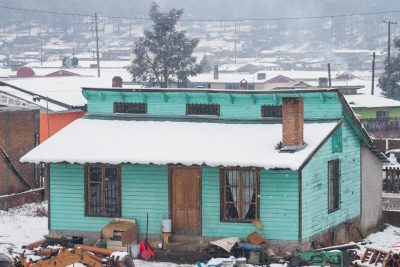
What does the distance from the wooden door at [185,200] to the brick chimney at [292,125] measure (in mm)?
2665

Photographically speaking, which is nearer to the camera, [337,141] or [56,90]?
[337,141]

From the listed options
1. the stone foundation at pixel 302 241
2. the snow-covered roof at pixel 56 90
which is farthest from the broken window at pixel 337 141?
the snow-covered roof at pixel 56 90

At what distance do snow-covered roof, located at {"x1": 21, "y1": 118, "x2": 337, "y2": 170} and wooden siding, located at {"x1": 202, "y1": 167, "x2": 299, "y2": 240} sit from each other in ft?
2.38

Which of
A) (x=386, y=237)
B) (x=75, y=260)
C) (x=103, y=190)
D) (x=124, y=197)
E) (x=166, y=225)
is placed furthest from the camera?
(x=386, y=237)

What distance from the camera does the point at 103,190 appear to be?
2809cm

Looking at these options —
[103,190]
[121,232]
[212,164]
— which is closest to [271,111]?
[212,164]

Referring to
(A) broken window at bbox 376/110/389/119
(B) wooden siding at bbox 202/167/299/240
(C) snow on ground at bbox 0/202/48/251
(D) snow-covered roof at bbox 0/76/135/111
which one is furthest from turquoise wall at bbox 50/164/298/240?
(A) broken window at bbox 376/110/389/119

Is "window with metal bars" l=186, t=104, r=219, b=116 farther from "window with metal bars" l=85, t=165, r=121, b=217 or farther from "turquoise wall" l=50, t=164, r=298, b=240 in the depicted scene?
"window with metal bars" l=85, t=165, r=121, b=217

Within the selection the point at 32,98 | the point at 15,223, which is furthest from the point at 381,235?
the point at 32,98

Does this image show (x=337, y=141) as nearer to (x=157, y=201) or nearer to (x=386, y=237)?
(x=386, y=237)

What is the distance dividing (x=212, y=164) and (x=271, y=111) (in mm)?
3635

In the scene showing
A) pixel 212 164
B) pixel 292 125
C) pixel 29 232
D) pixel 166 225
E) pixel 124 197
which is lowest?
pixel 29 232

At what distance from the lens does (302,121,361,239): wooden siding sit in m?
26.7

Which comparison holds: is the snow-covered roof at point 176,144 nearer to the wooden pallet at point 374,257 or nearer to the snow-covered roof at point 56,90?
the wooden pallet at point 374,257
